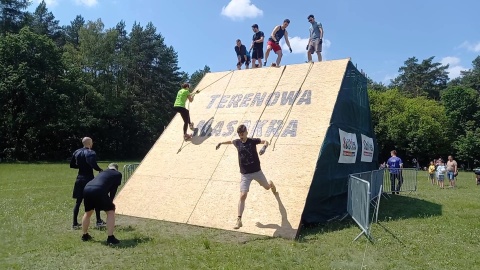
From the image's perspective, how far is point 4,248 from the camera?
20.3 ft

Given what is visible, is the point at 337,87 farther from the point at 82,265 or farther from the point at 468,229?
the point at 82,265

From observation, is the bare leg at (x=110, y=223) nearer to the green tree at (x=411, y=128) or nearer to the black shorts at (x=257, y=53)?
the black shorts at (x=257, y=53)

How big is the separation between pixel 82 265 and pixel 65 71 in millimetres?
38975

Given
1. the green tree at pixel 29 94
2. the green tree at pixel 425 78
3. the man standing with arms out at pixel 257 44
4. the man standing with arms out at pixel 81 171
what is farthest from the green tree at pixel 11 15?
the green tree at pixel 425 78

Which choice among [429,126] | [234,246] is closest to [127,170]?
[234,246]

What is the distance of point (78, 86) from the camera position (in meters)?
39.7

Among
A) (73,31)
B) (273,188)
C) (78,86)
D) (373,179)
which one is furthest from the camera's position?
(73,31)

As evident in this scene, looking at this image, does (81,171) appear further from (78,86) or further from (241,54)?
(78,86)

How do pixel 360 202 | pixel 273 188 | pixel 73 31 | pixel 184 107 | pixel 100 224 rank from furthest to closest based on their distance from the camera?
pixel 73 31 → pixel 184 107 → pixel 100 224 → pixel 273 188 → pixel 360 202

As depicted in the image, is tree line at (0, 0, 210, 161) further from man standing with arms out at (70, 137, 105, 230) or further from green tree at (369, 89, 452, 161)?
man standing with arms out at (70, 137, 105, 230)

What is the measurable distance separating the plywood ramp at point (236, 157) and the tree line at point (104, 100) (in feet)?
97.6

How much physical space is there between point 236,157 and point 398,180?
7.59m

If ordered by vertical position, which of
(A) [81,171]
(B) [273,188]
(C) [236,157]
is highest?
(C) [236,157]

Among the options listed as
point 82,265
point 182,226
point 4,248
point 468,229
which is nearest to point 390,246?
point 468,229
